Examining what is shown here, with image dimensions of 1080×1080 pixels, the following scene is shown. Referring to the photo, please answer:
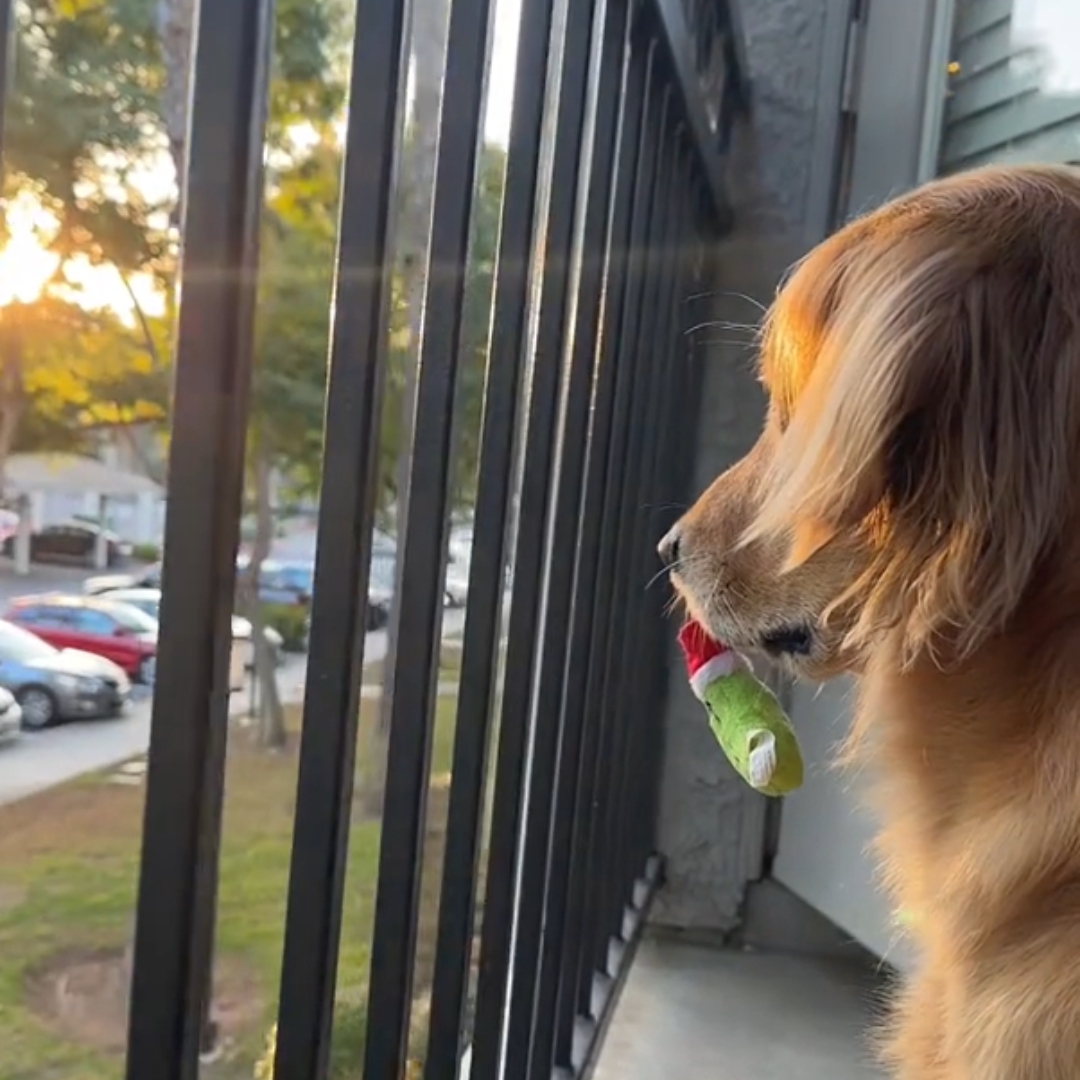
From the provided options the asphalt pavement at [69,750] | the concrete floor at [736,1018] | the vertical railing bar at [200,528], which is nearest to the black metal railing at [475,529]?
the vertical railing bar at [200,528]

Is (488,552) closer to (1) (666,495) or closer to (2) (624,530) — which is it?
(2) (624,530)

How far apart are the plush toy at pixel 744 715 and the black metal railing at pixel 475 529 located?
0.53ft

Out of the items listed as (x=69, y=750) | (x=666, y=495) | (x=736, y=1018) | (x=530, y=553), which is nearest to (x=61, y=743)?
(x=69, y=750)

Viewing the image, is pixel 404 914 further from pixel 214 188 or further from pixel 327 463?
pixel 214 188

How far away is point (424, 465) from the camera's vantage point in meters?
0.96

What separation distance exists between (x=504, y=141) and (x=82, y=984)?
737 millimetres

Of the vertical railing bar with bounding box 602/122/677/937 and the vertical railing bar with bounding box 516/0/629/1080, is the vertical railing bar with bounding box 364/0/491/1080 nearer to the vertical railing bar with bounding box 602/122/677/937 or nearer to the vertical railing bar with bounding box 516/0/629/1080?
the vertical railing bar with bounding box 516/0/629/1080

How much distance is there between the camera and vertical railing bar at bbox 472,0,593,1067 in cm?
122

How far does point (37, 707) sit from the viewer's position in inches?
28.4

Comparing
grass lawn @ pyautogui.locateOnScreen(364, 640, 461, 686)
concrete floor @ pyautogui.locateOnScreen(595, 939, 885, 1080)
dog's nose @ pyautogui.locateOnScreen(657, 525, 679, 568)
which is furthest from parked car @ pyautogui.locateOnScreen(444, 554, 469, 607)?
concrete floor @ pyautogui.locateOnScreen(595, 939, 885, 1080)

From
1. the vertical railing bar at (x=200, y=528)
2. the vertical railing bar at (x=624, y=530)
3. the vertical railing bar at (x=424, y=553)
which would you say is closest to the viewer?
the vertical railing bar at (x=200, y=528)

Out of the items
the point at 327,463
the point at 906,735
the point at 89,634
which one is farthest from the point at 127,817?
the point at 906,735

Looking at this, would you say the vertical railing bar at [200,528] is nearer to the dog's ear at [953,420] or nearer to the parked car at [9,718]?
the parked car at [9,718]

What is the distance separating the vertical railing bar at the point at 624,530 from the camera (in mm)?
1755
